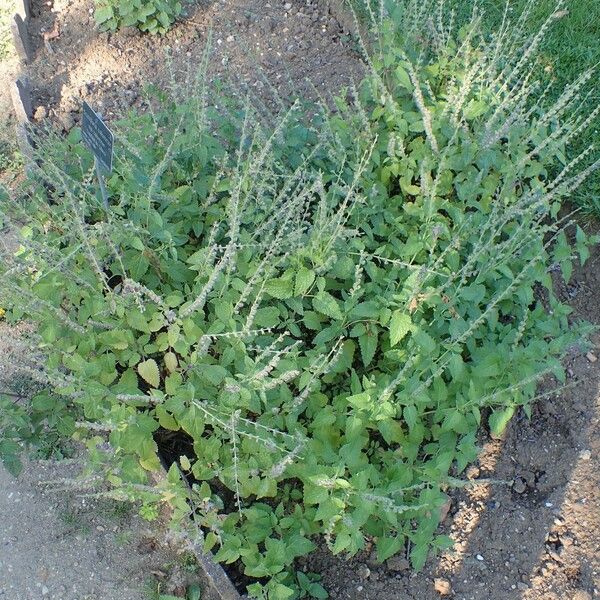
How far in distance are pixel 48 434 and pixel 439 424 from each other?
5.68 ft

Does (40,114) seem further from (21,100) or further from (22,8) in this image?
(22,8)

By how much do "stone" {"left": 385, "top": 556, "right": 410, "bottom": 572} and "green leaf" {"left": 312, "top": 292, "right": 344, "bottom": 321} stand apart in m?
1.09

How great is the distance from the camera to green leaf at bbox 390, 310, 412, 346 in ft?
8.74

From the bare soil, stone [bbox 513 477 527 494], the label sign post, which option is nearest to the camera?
the label sign post

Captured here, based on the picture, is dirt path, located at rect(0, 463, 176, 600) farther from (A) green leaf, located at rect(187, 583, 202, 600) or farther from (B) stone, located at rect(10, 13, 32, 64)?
(B) stone, located at rect(10, 13, 32, 64)

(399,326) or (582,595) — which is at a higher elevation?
(399,326)

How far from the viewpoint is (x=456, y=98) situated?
3.10m

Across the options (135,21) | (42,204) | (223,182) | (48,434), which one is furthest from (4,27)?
(48,434)

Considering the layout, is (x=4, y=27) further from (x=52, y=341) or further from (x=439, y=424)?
(x=439, y=424)

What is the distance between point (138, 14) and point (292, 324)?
3092 mm

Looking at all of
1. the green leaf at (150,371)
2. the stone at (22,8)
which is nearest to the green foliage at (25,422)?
the green leaf at (150,371)

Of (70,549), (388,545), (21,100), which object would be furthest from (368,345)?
(21,100)

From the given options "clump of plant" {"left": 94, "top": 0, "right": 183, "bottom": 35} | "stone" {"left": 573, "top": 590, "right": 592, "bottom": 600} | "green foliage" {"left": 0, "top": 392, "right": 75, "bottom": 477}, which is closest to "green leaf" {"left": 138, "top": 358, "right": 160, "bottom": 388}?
"green foliage" {"left": 0, "top": 392, "right": 75, "bottom": 477}

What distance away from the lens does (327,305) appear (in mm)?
2703
